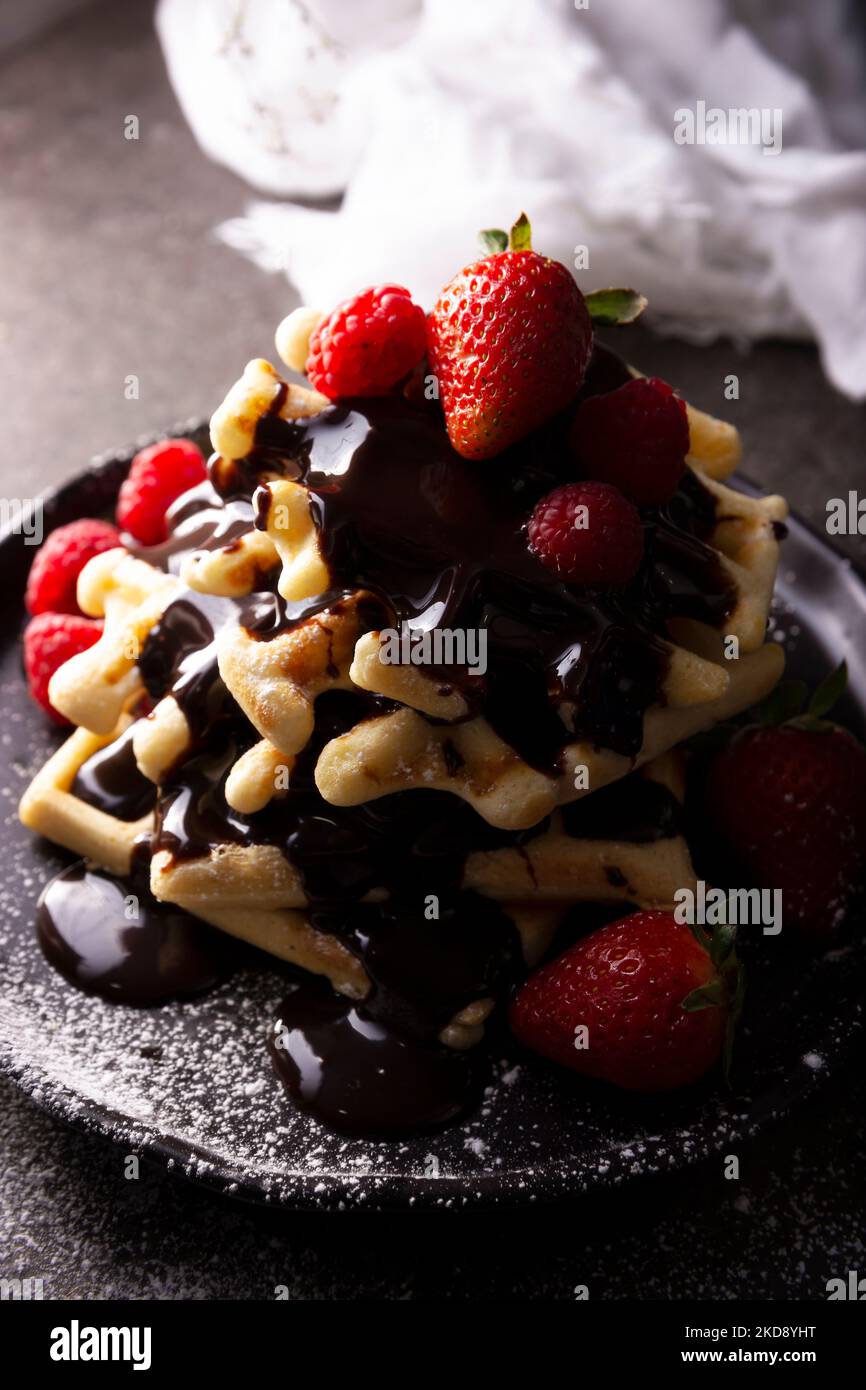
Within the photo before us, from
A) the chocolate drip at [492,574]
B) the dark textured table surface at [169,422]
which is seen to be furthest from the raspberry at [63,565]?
the dark textured table surface at [169,422]

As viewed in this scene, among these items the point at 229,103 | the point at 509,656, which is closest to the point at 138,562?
the point at 509,656

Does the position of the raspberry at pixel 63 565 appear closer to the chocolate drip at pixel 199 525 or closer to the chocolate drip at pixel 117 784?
the chocolate drip at pixel 199 525

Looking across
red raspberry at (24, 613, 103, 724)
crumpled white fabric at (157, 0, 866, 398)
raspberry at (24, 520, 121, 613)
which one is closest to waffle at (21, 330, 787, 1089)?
red raspberry at (24, 613, 103, 724)

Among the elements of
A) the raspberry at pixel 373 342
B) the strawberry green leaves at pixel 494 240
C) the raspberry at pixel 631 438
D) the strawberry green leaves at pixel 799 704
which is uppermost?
the strawberry green leaves at pixel 494 240

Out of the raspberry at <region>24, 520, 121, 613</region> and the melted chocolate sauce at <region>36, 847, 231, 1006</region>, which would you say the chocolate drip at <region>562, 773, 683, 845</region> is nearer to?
the melted chocolate sauce at <region>36, 847, 231, 1006</region>
